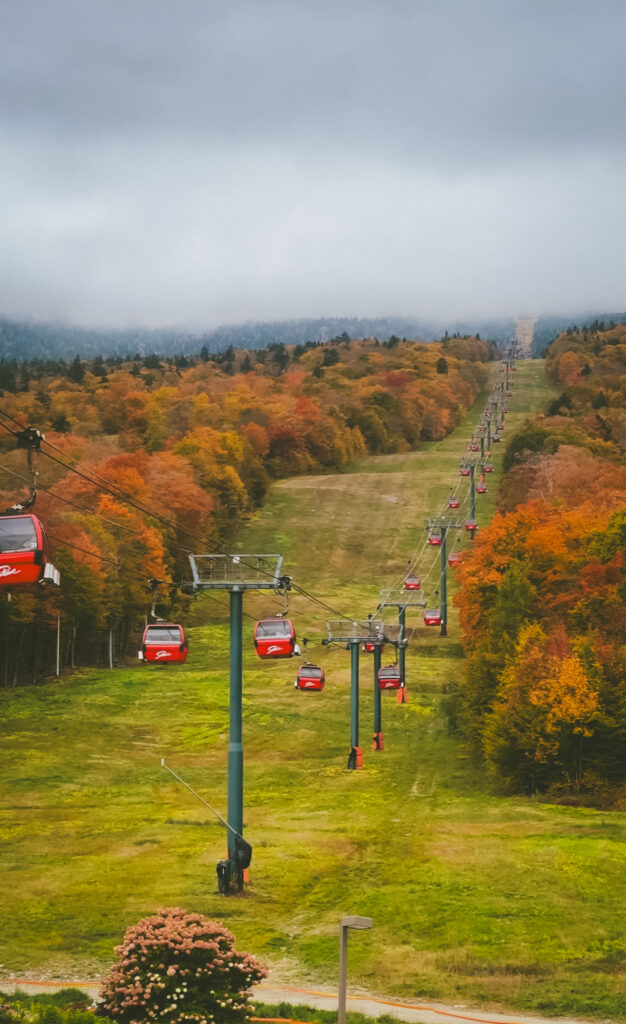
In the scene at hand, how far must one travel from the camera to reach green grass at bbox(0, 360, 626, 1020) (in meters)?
30.6

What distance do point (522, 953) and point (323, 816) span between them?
1854 centimetres

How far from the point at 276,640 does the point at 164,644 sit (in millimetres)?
4845

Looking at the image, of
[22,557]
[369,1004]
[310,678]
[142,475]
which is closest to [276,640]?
[310,678]

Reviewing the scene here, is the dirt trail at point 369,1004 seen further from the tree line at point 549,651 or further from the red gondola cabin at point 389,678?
the red gondola cabin at point 389,678

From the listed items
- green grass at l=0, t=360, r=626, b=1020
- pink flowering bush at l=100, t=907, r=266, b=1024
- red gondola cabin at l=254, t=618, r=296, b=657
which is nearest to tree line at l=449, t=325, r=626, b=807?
green grass at l=0, t=360, r=626, b=1020

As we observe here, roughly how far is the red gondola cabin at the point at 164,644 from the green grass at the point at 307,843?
7.04m

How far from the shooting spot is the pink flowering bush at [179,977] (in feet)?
64.0

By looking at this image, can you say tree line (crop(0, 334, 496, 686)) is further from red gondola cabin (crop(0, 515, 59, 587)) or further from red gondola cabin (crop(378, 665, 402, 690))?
red gondola cabin (crop(378, 665, 402, 690))

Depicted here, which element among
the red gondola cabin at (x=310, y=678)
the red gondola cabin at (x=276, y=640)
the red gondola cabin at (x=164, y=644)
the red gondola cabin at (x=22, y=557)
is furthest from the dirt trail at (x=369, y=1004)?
the red gondola cabin at (x=310, y=678)

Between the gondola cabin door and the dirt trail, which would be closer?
the dirt trail

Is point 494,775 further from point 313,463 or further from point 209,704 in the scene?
point 313,463

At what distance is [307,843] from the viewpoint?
144 ft

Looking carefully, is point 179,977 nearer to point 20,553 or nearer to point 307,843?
point 20,553

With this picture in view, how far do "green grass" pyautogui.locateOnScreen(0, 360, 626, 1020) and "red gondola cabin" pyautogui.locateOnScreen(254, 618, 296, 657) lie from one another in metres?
7.30
